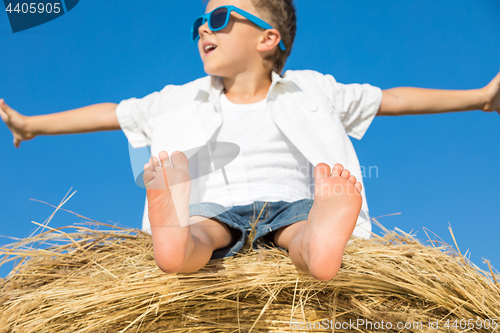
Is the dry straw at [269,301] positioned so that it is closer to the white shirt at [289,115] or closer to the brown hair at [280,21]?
the white shirt at [289,115]

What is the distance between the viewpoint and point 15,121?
176cm

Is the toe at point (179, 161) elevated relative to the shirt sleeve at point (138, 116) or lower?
lower

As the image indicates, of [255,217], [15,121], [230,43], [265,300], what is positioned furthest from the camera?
[15,121]

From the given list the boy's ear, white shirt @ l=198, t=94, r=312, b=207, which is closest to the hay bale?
white shirt @ l=198, t=94, r=312, b=207

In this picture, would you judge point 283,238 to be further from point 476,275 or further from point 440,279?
point 476,275

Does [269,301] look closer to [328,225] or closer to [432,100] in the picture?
[328,225]

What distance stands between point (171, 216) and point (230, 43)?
984 mm

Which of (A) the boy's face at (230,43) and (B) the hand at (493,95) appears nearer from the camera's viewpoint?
(A) the boy's face at (230,43)

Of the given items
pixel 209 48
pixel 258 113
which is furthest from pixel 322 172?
pixel 209 48

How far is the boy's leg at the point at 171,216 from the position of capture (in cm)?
92

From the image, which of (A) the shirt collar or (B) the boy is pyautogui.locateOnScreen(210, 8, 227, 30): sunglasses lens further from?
(A) the shirt collar

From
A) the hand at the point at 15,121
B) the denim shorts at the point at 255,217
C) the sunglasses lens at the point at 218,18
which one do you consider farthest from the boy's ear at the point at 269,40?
the hand at the point at 15,121

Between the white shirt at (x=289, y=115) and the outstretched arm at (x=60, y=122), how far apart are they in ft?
0.26

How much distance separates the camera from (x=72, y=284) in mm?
1141
